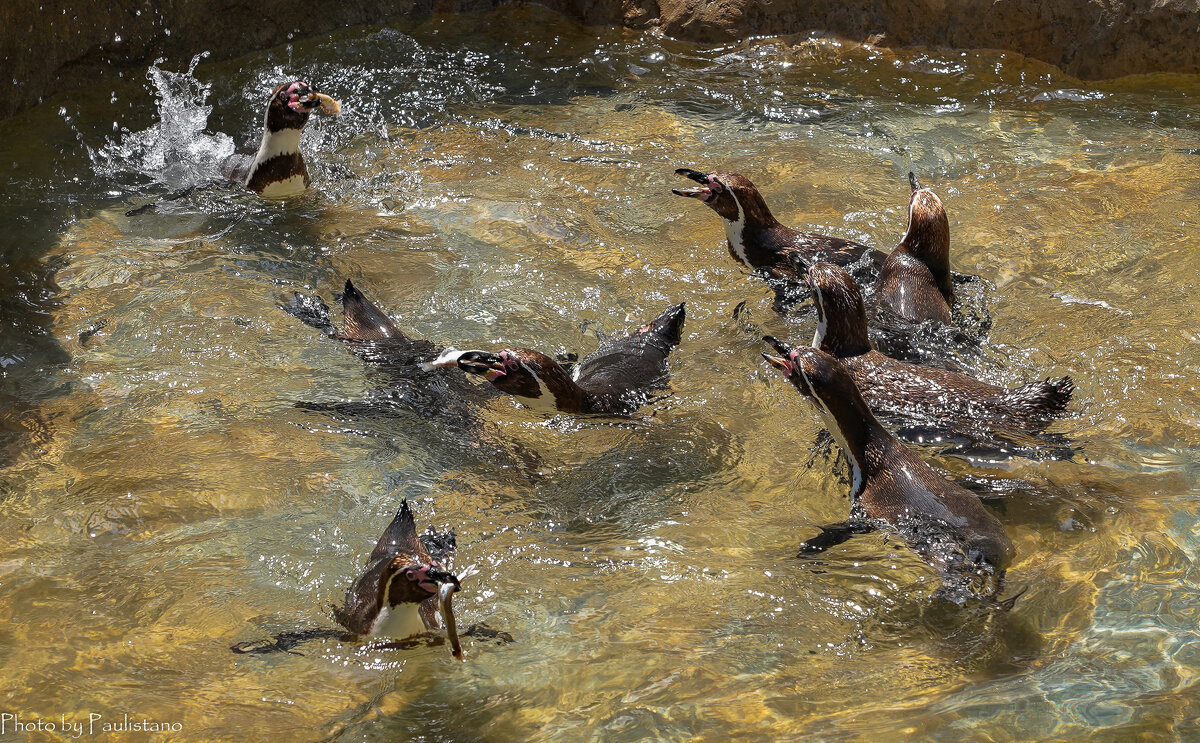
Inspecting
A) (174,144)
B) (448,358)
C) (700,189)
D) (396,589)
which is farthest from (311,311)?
(174,144)

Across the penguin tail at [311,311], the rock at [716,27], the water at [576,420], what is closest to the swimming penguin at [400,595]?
the water at [576,420]

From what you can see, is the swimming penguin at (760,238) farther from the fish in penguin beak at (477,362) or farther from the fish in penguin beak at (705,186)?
the fish in penguin beak at (477,362)

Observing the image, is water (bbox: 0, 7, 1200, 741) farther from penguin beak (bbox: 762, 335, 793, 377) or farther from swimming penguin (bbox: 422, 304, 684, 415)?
penguin beak (bbox: 762, 335, 793, 377)

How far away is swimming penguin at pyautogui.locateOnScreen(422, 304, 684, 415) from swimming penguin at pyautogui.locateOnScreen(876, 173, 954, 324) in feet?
3.82

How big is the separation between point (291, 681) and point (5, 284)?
3.80 m

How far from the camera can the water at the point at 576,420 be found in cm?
357

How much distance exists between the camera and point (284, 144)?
23.4ft

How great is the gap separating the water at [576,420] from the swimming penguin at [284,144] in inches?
6.0

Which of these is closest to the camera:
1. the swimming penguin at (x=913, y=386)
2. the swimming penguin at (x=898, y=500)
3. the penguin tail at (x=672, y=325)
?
the swimming penguin at (x=898, y=500)

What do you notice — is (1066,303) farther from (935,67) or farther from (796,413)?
(935,67)

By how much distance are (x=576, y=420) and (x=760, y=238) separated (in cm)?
188

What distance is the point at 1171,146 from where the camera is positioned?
7.56 m

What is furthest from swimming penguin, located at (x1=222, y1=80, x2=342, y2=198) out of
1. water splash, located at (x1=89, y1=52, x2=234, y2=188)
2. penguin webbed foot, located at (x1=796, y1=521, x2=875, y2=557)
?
penguin webbed foot, located at (x1=796, y1=521, x2=875, y2=557)

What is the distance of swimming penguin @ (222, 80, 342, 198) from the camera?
23.2 ft
